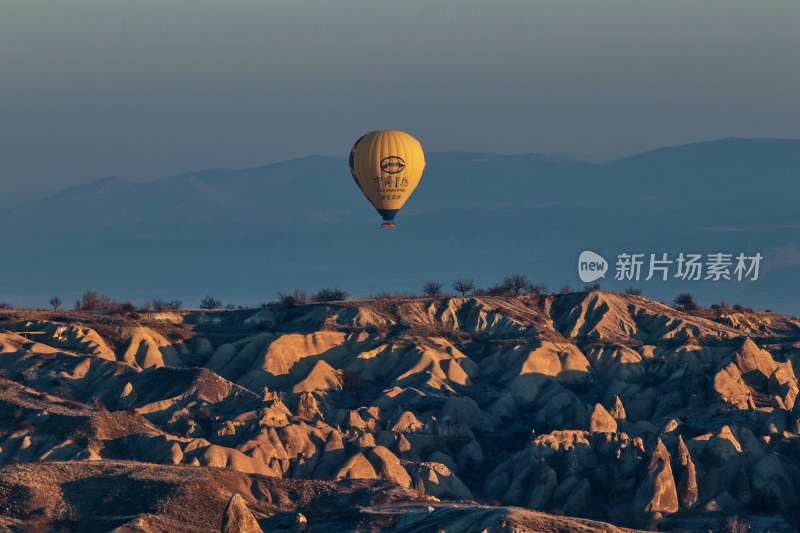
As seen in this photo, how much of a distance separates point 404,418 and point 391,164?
111 feet

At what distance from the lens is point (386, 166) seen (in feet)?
407

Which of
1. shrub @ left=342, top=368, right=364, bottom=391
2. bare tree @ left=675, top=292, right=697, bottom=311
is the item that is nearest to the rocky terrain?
shrub @ left=342, top=368, right=364, bottom=391

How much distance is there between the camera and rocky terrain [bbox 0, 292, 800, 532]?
62.2 metres

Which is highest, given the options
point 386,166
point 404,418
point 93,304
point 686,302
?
point 386,166

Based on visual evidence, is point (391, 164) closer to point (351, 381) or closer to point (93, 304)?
point (351, 381)

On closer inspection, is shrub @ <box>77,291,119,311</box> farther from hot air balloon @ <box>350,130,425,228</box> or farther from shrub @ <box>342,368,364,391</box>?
shrub @ <box>342,368,364,391</box>

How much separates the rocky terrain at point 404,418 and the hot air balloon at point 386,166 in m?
10.1

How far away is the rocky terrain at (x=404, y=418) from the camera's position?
62219 millimetres

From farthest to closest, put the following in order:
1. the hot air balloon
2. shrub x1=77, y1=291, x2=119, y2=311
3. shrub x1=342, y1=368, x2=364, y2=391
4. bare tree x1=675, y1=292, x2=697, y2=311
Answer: bare tree x1=675, y1=292, x2=697, y2=311 < shrub x1=77, y1=291, x2=119, y2=311 < the hot air balloon < shrub x1=342, y1=368, x2=364, y2=391

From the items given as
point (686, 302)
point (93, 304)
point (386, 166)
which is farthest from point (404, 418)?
point (686, 302)

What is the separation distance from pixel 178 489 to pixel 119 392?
41.4 metres

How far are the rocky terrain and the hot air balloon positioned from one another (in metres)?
10.1

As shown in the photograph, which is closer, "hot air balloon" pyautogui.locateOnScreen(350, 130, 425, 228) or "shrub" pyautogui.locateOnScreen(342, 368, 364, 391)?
"shrub" pyautogui.locateOnScreen(342, 368, 364, 391)

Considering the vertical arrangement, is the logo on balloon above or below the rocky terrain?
above
